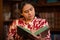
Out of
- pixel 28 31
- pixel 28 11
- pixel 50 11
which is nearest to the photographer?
pixel 28 31

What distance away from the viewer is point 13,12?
178 centimetres

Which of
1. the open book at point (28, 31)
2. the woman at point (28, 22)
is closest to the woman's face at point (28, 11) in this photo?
the woman at point (28, 22)

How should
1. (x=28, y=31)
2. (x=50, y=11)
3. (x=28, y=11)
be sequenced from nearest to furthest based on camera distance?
(x=28, y=31), (x=28, y=11), (x=50, y=11)

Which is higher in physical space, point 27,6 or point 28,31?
point 27,6

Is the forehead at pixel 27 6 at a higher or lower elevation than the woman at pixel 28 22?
higher

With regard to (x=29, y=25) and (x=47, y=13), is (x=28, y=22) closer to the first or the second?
(x=29, y=25)

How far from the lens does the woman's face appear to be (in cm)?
136

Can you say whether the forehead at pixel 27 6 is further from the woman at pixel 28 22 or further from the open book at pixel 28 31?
the open book at pixel 28 31

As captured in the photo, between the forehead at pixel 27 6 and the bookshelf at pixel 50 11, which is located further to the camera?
the bookshelf at pixel 50 11

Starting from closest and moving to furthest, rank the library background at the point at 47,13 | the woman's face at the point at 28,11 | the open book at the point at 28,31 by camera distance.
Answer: the open book at the point at 28,31 < the woman's face at the point at 28,11 < the library background at the point at 47,13

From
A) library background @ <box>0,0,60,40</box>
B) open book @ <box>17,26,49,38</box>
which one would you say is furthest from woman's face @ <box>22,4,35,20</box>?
library background @ <box>0,0,60,40</box>

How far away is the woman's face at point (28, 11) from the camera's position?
1.36m

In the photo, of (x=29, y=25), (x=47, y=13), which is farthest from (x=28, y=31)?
(x=47, y=13)

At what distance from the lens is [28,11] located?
1358 mm
